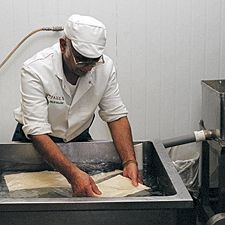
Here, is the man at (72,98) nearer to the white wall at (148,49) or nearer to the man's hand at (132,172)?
the man's hand at (132,172)

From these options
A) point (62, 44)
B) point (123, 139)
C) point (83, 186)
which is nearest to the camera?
point (83, 186)

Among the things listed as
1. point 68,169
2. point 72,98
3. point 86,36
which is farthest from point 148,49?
point 68,169

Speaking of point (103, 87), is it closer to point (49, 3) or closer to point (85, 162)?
point (85, 162)

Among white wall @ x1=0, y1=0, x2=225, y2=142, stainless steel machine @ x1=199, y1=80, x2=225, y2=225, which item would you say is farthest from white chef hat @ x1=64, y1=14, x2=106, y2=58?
white wall @ x1=0, y1=0, x2=225, y2=142

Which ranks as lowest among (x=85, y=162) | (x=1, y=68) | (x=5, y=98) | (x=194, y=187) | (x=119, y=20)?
(x=194, y=187)

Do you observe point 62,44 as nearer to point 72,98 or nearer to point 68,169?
point 72,98

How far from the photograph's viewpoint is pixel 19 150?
197cm

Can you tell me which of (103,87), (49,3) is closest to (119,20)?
(49,3)

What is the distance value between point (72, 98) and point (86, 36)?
0.33m

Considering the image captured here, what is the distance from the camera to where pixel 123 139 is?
77.2 inches

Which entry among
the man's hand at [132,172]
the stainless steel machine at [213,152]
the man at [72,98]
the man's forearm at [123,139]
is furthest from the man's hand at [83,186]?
the stainless steel machine at [213,152]

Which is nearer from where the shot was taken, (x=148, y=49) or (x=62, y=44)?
(x=62, y=44)

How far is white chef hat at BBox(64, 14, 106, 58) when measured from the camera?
5.62 feet

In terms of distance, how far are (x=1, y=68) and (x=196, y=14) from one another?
3.86ft
